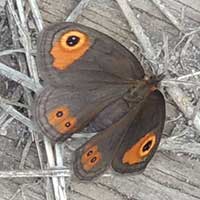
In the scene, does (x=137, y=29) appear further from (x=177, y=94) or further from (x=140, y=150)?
(x=140, y=150)

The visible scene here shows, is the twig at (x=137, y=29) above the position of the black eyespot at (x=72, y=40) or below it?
below

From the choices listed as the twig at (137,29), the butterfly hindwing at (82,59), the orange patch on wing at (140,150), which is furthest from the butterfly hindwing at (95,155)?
the twig at (137,29)

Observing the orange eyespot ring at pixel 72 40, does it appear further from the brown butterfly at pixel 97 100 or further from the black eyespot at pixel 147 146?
the black eyespot at pixel 147 146

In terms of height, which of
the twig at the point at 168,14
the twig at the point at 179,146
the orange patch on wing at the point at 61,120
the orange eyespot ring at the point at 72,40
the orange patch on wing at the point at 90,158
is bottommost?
the twig at the point at 179,146

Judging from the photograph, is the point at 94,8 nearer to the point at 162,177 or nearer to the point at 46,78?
the point at 46,78

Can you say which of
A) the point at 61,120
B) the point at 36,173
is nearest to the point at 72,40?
the point at 61,120

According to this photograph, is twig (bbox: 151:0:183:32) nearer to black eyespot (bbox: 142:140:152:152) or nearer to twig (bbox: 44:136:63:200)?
black eyespot (bbox: 142:140:152:152)

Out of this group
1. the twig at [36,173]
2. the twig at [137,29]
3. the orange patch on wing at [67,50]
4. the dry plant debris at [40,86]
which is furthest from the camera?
the twig at [137,29]
